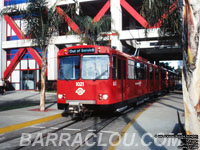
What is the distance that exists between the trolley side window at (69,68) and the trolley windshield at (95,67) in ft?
0.92

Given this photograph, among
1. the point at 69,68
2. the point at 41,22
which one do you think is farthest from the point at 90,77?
the point at 41,22

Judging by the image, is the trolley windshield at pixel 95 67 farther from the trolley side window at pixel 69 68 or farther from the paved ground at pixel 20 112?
the paved ground at pixel 20 112

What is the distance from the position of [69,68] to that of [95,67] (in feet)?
4.02

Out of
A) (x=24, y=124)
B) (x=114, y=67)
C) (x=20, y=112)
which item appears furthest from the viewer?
(x=20, y=112)

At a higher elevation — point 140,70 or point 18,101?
point 140,70

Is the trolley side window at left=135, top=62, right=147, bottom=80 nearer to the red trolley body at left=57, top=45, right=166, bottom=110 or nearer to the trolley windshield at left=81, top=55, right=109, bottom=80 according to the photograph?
the red trolley body at left=57, top=45, right=166, bottom=110

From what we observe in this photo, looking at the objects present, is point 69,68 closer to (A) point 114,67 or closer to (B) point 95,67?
(B) point 95,67

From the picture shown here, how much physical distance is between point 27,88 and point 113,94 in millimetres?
26065

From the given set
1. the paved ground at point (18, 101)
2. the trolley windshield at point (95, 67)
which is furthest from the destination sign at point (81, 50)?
the paved ground at point (18, 101)

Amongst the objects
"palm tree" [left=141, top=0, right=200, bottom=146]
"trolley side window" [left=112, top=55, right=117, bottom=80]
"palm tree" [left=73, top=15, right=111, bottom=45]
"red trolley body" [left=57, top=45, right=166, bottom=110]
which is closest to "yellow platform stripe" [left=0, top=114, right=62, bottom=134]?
"red trolley body" [left=57, top=45, right=166, bottom=110]

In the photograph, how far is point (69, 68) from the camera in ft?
32.1

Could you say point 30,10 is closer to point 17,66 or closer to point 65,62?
point 65,62

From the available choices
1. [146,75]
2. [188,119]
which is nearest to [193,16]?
[188,119]

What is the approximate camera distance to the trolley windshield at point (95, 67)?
9.23 meters
